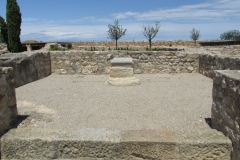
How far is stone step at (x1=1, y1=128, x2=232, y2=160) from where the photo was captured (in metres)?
2.75

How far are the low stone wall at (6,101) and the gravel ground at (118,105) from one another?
29 centimetres

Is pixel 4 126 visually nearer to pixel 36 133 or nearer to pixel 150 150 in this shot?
A: pixel 36 133

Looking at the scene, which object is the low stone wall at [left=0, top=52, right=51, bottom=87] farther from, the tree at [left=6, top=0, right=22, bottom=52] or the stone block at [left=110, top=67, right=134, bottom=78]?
the tree at [left=6, top=0, right=22, bottom=52]

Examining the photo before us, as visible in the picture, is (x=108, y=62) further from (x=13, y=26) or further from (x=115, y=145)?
(x=13, y=26)

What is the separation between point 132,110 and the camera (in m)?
4.31

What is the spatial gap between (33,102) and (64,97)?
735mm

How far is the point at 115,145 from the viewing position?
2824mm

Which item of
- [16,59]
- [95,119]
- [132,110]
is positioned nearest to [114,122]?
[95,119]

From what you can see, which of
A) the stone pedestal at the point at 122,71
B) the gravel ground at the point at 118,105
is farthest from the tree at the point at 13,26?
the stone pedestal at the point at 122,71

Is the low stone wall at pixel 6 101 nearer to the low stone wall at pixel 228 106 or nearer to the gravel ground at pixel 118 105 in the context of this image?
the gravel ground at pixel 118 105

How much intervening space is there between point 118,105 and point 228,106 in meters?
2.36

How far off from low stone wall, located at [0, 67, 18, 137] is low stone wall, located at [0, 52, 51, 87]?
3.34m

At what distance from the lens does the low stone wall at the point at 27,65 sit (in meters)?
6.59

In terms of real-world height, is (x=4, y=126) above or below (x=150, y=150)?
above
